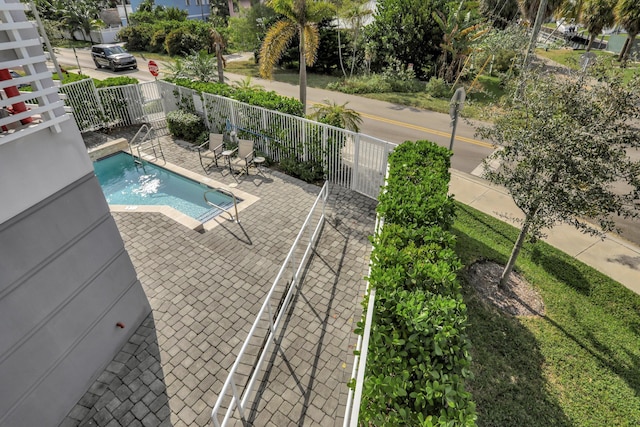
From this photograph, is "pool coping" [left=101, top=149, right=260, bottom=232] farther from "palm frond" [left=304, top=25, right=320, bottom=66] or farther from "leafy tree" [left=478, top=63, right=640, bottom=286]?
"palm frond" [left=304, top=25, right=320, bottom=66]

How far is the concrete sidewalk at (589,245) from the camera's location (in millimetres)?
8383

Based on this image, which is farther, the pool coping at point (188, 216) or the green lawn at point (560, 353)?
the pool coping at point (188, 216)

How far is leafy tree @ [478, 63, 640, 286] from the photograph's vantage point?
18.0ft

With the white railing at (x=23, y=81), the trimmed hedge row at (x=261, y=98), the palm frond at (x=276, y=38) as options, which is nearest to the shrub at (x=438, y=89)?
the palm frond at (x=276, y=38)

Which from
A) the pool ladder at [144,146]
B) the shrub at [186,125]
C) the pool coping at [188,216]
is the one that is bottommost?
the pool coping at [188,216]

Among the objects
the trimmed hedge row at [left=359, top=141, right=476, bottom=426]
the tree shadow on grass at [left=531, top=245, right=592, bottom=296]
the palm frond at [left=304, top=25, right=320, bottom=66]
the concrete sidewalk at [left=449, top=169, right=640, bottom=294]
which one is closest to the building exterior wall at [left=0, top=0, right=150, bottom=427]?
the trimmed hedge row at [left=359, top=141, right=476, bottom=426]

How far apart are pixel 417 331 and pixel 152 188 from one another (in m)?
10.8

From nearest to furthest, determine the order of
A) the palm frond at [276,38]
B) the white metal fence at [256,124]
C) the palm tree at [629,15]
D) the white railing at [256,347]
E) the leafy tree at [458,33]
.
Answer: the white railing at [256,347] → the white metal fence at [256,124] → the palm frond at [276,38] → the leafy tree at [458,33] → the palm tree at [629,15]

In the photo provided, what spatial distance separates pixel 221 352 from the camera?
5984 millimetres

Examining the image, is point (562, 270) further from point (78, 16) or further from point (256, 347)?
point (78, 16)

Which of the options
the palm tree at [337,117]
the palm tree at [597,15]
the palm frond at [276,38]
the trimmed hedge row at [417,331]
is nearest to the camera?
the trimmed hedge row at [417,331]

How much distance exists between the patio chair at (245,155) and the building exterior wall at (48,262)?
255 inches

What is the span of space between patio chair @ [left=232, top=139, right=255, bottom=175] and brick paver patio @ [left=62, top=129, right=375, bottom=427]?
2.30 m

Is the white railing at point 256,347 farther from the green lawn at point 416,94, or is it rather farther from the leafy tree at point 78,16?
the leafy tree at point 78,16
